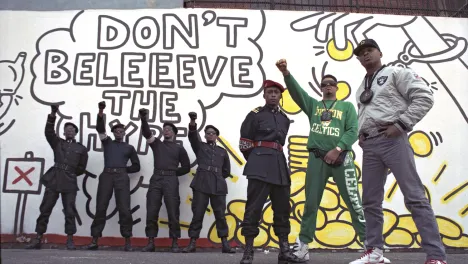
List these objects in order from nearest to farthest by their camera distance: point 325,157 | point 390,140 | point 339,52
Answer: point 390,140
point 325,157
point 339,52

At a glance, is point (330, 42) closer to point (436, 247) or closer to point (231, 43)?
point (231, 43)

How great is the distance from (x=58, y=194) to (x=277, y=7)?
421 centimetres

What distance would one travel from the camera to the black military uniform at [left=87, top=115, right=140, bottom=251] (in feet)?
22.5

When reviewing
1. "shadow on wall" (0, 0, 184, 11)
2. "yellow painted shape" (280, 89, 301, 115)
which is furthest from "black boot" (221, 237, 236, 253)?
"shadow on wall" (0, 0, 184, 11)

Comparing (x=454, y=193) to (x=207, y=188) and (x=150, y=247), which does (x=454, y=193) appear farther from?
(x=150, y=247)

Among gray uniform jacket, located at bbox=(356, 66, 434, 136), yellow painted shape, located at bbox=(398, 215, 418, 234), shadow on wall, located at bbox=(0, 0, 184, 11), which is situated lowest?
yellow painted shape, located at bbox=(398, 215, 418, 234)

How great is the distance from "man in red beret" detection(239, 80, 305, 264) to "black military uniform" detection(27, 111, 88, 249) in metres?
3.02

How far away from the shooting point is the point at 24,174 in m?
7.23

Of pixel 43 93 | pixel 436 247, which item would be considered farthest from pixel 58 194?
pixel 436 247

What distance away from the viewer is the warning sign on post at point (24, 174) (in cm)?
721

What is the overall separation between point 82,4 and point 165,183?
3.06 metres

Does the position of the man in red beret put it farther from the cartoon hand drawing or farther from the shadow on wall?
the cartoon hand drawing

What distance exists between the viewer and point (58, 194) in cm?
689

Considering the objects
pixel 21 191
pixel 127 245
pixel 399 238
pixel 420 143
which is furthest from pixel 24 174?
pixel 420 143
